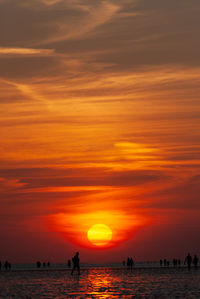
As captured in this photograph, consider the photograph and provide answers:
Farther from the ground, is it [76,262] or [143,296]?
[76,262]

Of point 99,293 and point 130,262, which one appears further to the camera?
point 130,262

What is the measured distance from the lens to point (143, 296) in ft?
107

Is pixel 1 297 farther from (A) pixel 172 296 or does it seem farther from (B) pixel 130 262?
(B) pixel 130 262

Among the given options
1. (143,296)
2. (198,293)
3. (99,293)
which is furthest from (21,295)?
(198,293)

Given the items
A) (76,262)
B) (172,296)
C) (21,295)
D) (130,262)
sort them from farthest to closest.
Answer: (130,262), (76,262), (21,295), (172,296)

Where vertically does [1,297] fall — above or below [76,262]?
below

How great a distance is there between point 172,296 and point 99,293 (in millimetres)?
5143

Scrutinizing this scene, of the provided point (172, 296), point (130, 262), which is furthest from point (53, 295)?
point (130, 262)

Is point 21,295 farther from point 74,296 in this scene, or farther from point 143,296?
point 143,296

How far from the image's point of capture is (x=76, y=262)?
6575 centimetres

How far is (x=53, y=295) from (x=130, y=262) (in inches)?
2540

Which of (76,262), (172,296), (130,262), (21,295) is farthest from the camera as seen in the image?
(130,262)

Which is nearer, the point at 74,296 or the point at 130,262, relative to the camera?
the point at 74,296

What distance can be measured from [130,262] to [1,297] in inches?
2608
